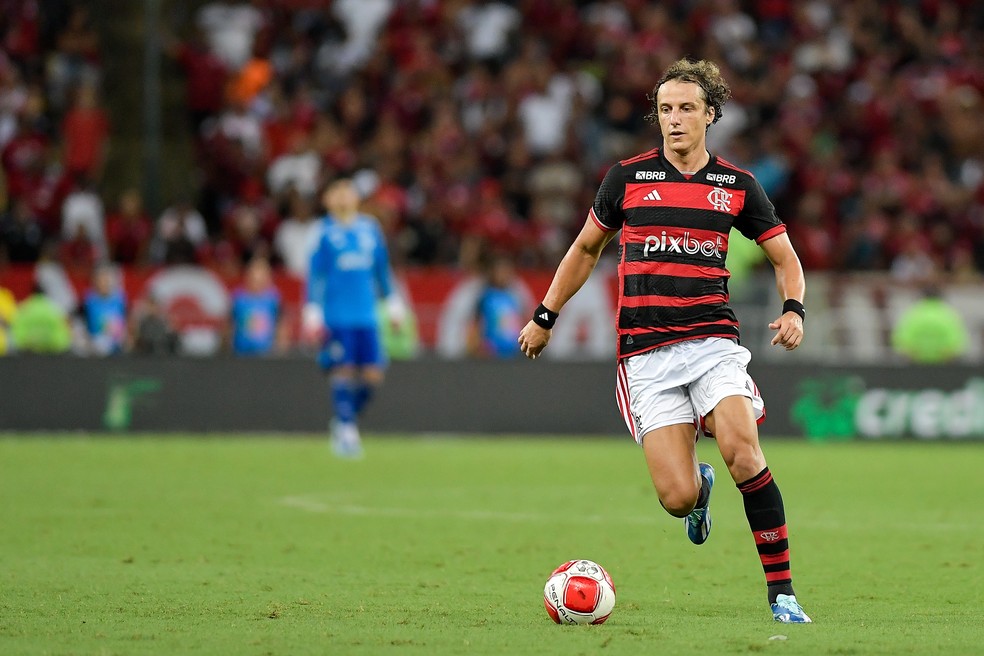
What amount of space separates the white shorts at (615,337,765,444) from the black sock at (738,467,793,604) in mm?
294

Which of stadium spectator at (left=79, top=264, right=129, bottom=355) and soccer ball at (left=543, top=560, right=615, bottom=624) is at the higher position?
stadium spectator at (left=79, top=264, right=129, bottom=355)

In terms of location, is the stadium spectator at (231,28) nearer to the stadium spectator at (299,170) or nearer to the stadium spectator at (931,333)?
the stadium spectator at (299,170)

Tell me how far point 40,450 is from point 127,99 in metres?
8.87

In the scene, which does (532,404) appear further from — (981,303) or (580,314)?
(981,303)

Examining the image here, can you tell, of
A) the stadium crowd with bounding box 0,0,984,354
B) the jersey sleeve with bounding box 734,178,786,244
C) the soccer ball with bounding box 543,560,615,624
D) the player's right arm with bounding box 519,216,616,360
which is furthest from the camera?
the stadium crowd with bounding box 0,0,984,354

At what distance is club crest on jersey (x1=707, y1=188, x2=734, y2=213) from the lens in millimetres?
6551

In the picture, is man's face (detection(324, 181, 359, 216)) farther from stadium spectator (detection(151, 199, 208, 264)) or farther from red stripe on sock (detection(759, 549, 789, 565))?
red stripe on sock (detection(759, 549, 789, 565))

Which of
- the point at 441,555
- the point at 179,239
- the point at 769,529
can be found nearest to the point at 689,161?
the point at 769,529

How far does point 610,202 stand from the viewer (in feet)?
21.9

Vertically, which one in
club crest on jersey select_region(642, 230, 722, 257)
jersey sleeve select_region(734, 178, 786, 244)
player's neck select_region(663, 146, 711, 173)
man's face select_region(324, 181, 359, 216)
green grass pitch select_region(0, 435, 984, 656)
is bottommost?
green grass pitch select_region(0, 435, 984, 656)

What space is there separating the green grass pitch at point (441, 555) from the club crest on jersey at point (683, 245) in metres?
1.52

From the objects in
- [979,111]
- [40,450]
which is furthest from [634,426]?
[979,111]

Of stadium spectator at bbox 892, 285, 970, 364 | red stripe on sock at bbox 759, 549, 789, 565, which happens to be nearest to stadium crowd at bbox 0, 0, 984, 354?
stadium spectator at bbox 892, 285, 970, 364

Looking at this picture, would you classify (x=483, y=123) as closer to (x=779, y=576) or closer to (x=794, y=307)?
(x=794, y=307)
